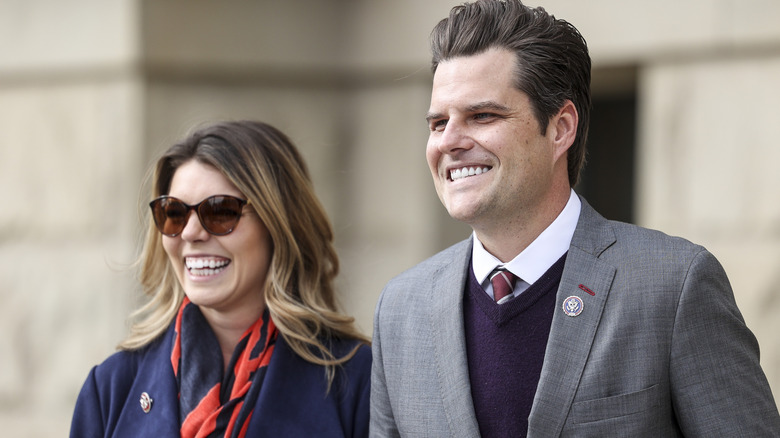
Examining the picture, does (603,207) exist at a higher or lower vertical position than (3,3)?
lower

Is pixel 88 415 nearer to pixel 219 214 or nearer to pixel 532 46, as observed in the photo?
pixel 219 214

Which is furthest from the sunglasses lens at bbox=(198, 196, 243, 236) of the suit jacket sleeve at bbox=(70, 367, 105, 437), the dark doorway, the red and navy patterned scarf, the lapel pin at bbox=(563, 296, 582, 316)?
the dark doorway

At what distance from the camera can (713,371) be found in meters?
2.23

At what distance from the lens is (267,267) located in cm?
339

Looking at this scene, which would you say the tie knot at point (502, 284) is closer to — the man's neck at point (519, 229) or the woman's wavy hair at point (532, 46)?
the man's neck at point (519, 229)

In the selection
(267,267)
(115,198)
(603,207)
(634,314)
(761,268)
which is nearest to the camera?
(634,314)

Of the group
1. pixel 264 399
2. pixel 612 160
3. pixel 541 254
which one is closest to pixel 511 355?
pixel 541 254

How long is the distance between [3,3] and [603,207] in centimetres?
452

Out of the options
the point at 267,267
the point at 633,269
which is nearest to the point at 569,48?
the point at 633,269

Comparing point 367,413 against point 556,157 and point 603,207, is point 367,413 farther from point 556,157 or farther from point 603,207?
point 603,207

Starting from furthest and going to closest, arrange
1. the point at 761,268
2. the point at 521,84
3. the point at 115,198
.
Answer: the point at 115,198
the point at 761,268
the point at 521,84

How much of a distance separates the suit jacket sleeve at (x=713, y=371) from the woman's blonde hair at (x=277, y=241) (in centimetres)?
138

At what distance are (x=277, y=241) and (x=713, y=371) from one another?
1.65 metres

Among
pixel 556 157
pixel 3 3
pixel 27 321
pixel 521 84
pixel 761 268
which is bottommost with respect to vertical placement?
pixel 27 321
